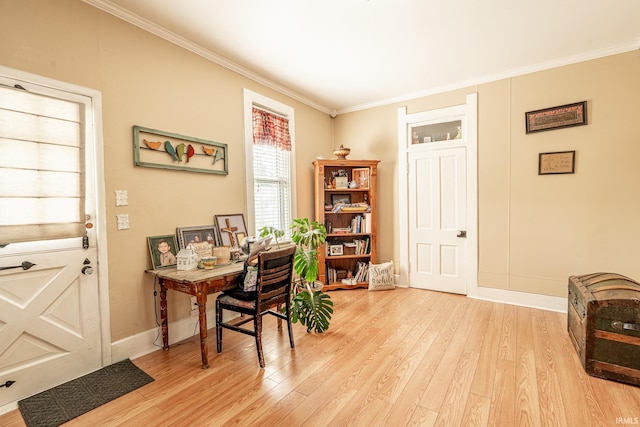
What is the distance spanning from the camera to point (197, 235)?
2846 millimetres

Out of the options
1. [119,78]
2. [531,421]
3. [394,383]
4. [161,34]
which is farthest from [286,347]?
[161,34]

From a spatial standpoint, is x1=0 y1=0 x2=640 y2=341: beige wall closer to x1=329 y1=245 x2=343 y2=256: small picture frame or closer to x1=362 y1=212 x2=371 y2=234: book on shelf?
x1=362 y1=212 x2=371 y2=234: book on shelf

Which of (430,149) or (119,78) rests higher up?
(119,78)

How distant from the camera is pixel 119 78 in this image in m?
2.34

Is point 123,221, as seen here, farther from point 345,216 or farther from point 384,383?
point 345,216

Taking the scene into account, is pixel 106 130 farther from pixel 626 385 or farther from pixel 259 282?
pixel 626 385

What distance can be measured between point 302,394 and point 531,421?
4.47ft

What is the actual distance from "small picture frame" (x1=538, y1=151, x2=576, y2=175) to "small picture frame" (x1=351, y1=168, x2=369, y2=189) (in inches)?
83.5

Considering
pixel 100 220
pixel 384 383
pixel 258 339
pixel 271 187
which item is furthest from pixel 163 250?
pixel 384 383

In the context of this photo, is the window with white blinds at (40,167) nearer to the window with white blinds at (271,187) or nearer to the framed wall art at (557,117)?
the window with white blinds at (271,187)

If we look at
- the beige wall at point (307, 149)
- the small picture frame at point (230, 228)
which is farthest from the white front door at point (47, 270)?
the small picture frame at point (230, 228)

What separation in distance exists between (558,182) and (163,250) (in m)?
4.25

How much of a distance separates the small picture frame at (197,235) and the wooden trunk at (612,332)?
10.5 feet

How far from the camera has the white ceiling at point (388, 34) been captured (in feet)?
7.63
